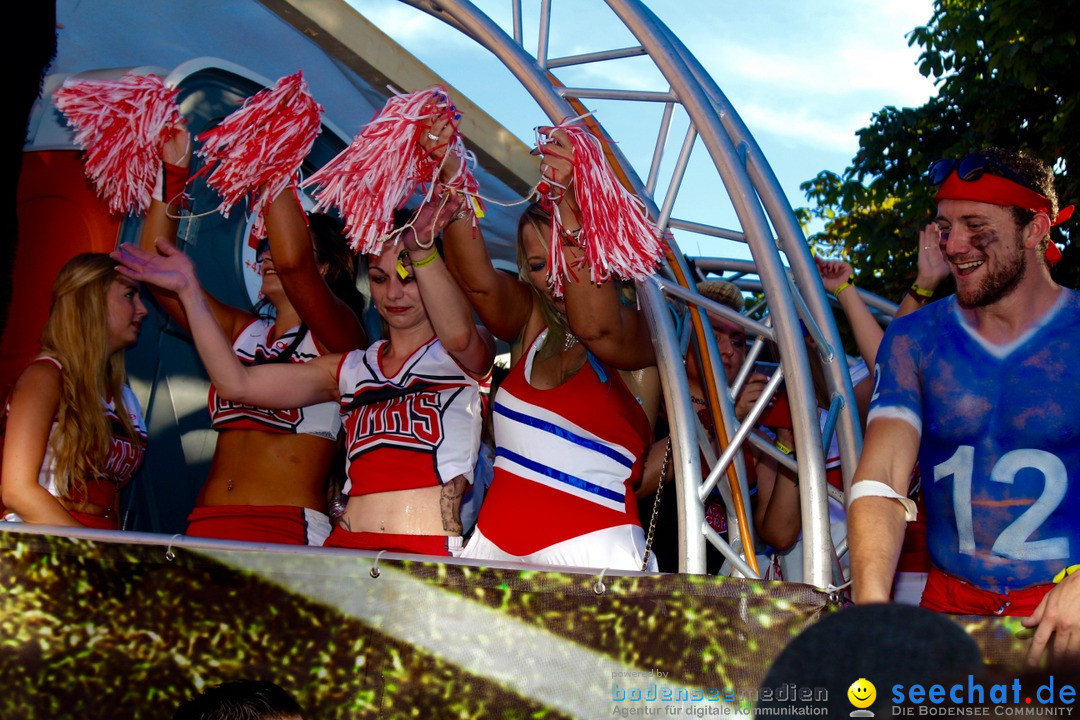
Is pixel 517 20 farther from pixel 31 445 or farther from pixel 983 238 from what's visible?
pixel 31 445

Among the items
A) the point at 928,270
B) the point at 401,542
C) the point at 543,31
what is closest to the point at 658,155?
the point at 543,31

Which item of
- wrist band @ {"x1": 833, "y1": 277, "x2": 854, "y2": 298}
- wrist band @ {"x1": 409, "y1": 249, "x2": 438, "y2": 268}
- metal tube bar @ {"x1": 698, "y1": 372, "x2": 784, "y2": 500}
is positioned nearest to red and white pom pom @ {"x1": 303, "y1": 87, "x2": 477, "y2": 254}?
wrist band @ {"x1": 409, "y1": 249, "x2": 438, "y2": 268}

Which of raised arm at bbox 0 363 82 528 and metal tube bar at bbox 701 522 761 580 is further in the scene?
raised arm at bbox 0 363 82 528

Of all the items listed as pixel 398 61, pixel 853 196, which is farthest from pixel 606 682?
pixel 853 196

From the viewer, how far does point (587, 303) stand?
279 centimetres

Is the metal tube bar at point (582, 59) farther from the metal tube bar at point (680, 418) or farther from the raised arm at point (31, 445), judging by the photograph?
the raised arm at point (31, 445)

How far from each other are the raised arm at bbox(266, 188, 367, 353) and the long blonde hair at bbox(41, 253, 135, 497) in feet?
1.95

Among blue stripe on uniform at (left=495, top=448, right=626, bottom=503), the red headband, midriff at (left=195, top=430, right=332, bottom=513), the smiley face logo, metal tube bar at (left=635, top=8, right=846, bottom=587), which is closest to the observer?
the smiley face logo

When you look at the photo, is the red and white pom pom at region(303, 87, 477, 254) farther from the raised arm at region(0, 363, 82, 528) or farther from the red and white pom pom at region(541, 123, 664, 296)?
the raised arm at region(0, 363, 82, 528)

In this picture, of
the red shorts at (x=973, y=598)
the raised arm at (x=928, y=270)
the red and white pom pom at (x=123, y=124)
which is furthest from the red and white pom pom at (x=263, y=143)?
the red shorts at (x=973, y=598)

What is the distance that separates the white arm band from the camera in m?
2.18

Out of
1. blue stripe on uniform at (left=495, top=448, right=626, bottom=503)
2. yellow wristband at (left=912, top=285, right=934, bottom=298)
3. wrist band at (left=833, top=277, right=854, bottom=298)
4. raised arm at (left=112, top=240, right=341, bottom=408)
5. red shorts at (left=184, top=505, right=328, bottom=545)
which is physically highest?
wrist band at (left=833, top=277, right=854, bottom=298)

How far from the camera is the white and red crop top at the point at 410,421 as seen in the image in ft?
10.2

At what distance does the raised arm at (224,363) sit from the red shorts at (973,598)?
1.82 m
